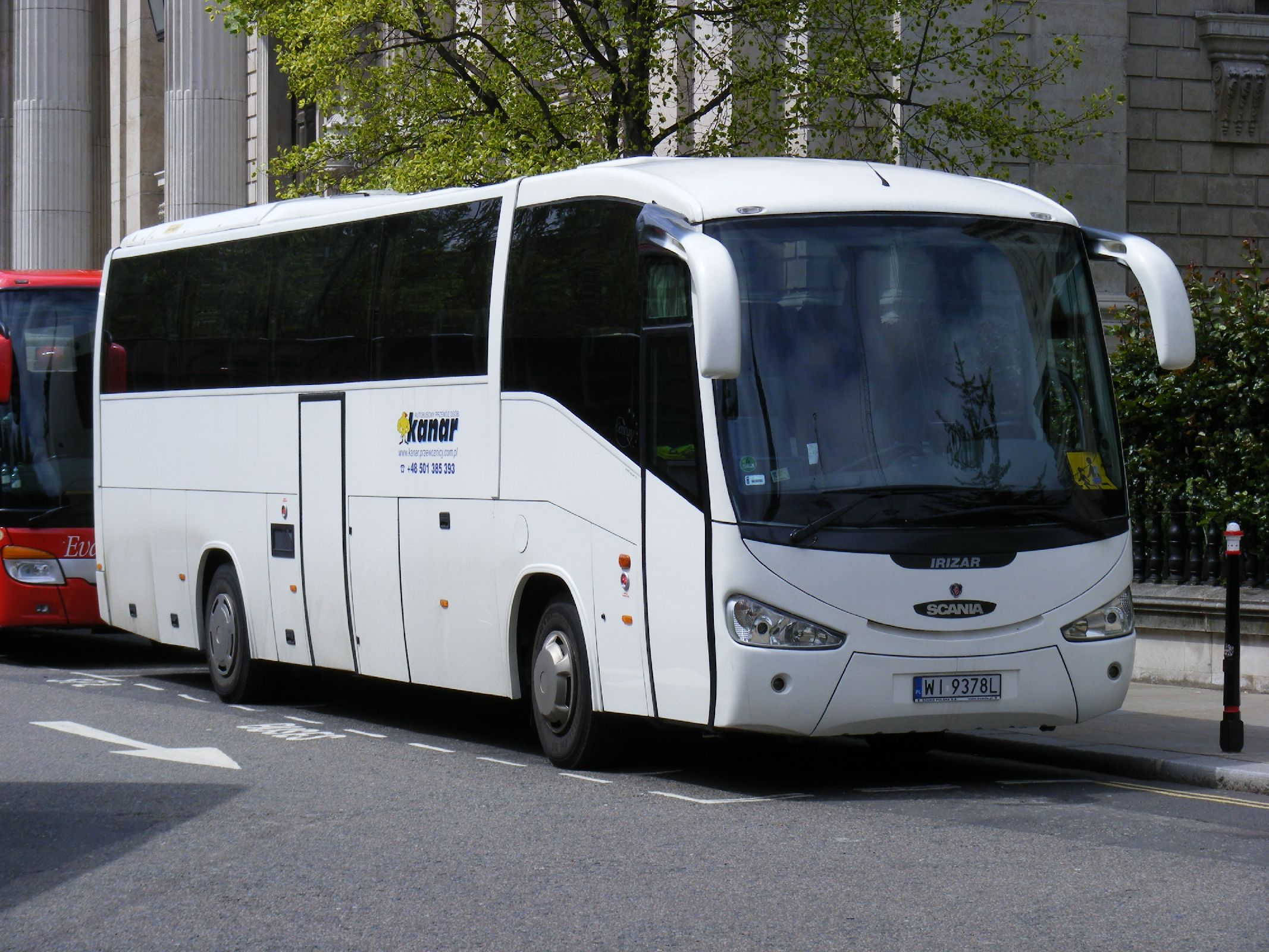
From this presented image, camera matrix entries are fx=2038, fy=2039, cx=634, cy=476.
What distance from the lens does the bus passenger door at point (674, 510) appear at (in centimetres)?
974

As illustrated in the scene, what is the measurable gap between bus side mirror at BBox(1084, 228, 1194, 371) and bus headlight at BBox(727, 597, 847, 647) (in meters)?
2.24

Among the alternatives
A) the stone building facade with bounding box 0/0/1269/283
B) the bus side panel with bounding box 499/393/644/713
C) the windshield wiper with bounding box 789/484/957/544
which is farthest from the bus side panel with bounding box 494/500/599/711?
the stone building facade with bounding box 0/0/1269/283

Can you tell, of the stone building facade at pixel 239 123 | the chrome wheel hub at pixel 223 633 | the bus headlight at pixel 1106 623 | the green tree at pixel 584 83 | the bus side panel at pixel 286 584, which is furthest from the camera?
the stone building facade at pixel 239 123

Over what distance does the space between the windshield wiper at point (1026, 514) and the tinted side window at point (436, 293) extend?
3078mm

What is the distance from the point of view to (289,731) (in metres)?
12.8

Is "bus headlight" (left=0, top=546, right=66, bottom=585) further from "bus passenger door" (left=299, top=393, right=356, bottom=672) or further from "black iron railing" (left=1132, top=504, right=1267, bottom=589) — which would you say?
"black iron railing" (left=1132, top=504, right=1267, bottom=589)

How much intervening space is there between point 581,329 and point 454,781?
96.6 inches

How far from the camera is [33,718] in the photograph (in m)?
13.4

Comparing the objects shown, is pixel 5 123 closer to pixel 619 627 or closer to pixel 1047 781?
pixel 619 627

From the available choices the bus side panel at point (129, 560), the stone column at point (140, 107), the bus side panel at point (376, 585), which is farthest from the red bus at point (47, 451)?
the stone column at point (140, 107)

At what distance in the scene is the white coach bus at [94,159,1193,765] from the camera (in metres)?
9.66

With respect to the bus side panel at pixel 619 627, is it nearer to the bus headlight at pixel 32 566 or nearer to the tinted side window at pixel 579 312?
the tinted side window at pixel 579 312

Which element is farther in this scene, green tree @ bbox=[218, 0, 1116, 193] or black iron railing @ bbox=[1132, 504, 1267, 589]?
green tree @ bbox=[218, 0, 1116, 193]

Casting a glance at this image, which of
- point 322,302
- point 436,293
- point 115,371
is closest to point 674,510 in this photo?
point 436,293
